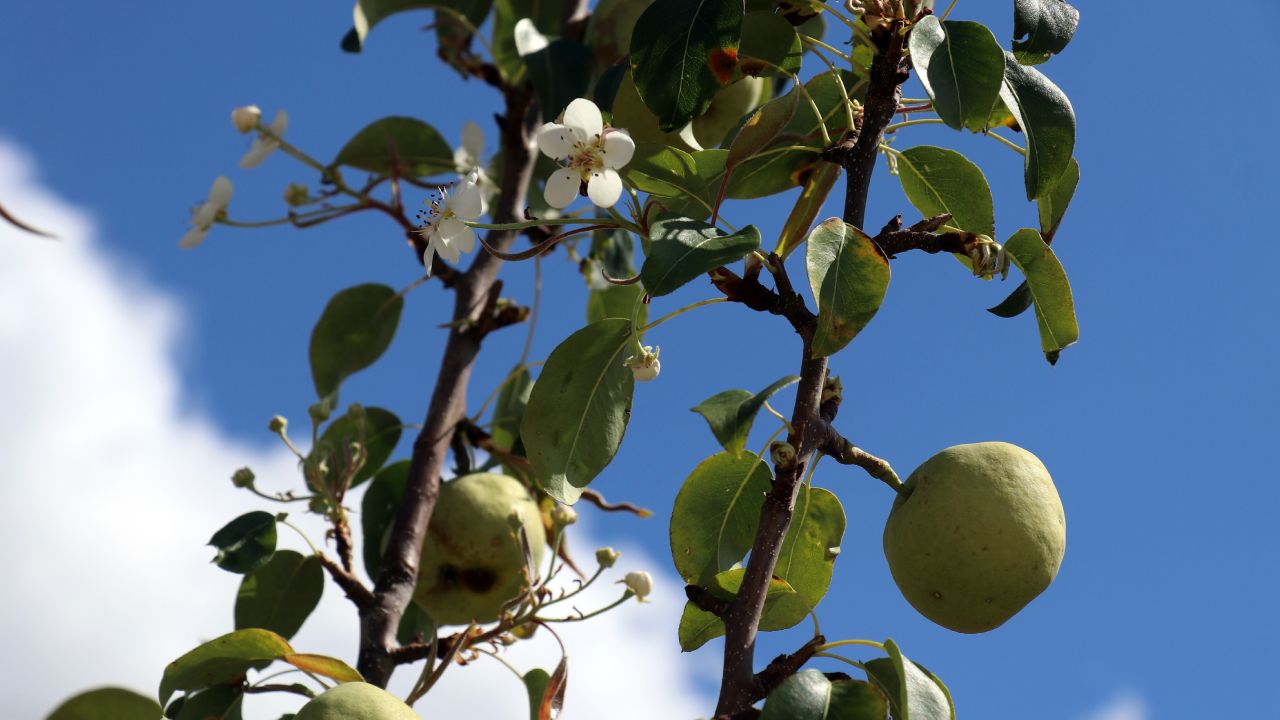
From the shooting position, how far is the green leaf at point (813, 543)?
1.67 m

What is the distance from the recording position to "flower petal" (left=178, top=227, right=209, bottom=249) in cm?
256

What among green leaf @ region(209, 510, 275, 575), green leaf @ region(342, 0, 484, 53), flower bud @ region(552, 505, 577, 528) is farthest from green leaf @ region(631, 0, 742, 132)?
green leaf @ region(342, 0, 484, 53)

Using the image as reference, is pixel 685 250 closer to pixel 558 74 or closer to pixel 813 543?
pixel 813 543

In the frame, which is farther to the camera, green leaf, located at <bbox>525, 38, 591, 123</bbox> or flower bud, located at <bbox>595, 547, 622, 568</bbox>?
green leaf, located at <bbox>525, 38, 591, 123</bbox>

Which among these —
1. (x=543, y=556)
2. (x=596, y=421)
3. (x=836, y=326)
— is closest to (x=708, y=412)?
(x=836, y=326)

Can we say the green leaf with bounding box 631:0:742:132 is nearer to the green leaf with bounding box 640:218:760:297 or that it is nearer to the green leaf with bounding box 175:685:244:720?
the green leaf with bounding box 640:218:760:297

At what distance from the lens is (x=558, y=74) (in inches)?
90.7

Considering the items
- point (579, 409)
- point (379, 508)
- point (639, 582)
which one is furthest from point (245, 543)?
point (579, 409)

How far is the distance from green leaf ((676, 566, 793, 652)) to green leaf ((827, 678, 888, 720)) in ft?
0.46

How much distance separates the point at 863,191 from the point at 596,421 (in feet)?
1.45

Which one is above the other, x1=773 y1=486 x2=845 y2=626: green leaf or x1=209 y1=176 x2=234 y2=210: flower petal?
x1=209 y1=176 x2=234 y2=210: flower petal

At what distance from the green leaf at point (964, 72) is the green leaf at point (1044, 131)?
0.15 ft

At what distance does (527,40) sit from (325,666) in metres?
1.21

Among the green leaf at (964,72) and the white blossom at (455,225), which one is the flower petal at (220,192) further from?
the green leaf at (964,72)
